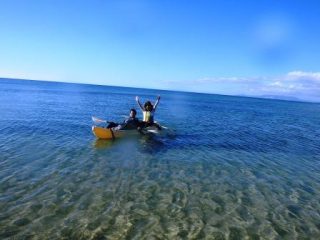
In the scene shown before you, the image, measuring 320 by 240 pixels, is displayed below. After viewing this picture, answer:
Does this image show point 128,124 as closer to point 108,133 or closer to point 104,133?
point 108,133

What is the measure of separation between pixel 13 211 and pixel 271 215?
27.6 feet

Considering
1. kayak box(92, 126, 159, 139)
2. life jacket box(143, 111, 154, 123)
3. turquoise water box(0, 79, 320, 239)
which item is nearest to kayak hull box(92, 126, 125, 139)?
kayak box(92, 126, 159, 139)

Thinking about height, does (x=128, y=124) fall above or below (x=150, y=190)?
above

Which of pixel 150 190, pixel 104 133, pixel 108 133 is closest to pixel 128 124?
pixel 108 133

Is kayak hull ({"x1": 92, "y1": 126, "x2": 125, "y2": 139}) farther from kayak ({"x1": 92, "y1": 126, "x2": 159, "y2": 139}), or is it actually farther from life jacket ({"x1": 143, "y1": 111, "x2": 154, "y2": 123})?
life jacket ({"x1": 143, "y1": 111, "x2": 154, "y2": 123})

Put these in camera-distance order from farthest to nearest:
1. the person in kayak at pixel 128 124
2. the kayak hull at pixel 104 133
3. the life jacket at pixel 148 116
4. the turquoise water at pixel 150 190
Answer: the life jacket at pixel 148 116, the person in kayak at pixel 128 124, the kayak hull at pixel 104 133, the turquoise water at pixel 150 190

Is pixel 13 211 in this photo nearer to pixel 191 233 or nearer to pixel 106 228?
pixel 106 228

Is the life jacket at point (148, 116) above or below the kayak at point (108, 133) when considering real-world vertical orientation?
above

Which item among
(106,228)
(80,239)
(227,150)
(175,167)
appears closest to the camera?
(80,239)

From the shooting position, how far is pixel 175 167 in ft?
52.4

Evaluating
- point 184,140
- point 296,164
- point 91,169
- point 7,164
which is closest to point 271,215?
point 91,169

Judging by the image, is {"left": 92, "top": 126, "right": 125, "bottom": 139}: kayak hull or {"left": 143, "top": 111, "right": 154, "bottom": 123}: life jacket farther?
{"left": 143, "top": 111, "right": 154, "bottom": 123}: life jacket

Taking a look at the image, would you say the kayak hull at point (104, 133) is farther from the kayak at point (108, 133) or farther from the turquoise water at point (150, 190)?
the turquoise water at point (150, 190)

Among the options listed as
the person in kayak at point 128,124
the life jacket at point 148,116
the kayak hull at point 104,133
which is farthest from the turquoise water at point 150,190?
the life jacket at point 148,116
